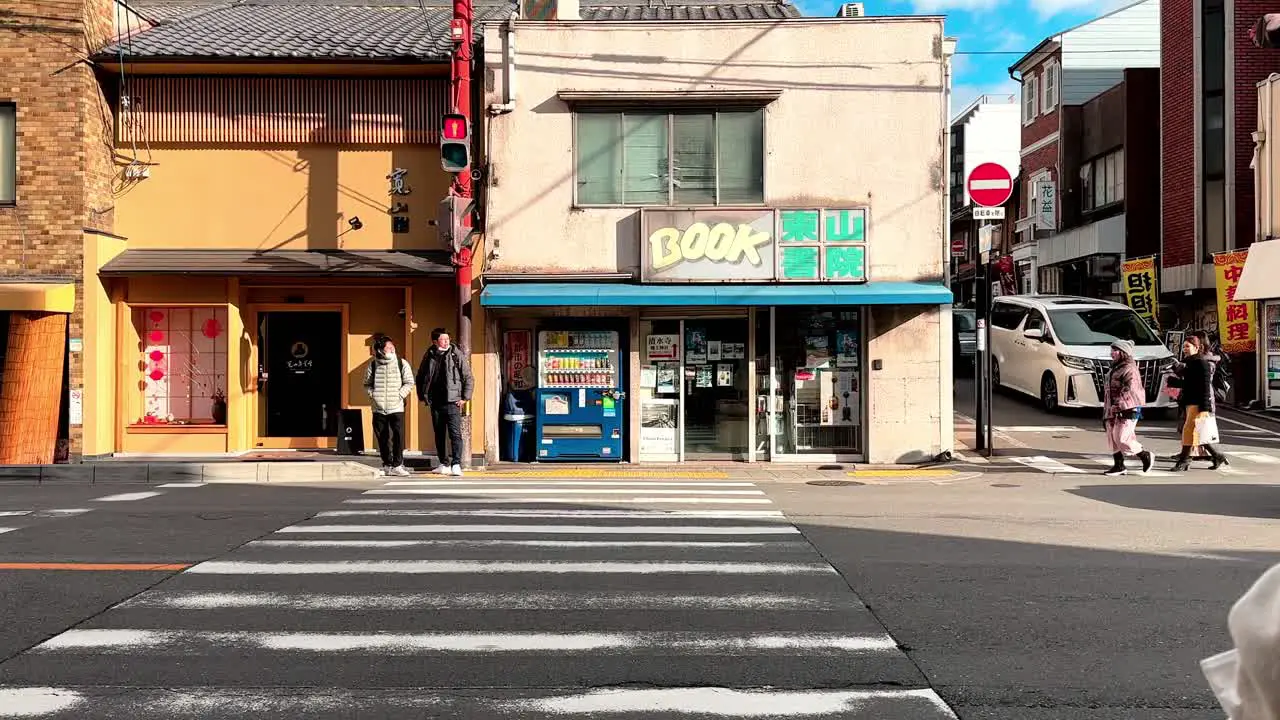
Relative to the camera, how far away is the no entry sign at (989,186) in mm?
17469

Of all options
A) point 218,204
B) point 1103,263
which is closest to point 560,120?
point 218,204

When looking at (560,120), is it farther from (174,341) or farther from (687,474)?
(174,341)

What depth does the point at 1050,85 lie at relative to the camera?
131ft

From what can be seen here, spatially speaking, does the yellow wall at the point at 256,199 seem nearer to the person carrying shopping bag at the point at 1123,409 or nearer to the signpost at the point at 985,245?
the signpost at the point at 985,245

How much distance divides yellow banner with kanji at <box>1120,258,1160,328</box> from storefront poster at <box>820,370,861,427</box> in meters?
13.1

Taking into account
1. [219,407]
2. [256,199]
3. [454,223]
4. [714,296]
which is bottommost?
[219,407]

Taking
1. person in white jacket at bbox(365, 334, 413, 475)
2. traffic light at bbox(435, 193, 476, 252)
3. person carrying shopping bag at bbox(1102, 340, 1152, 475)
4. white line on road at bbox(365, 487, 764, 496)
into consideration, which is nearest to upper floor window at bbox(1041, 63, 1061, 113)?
person carrying shopping bag at bbox(1102, 340, 1152, 475)

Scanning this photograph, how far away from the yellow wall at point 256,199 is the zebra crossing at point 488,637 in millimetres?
8868

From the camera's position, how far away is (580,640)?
611cm

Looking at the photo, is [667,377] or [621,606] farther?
[667,377]

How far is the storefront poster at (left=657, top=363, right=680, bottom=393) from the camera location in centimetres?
1720

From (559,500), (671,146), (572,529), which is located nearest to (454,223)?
(671,146)

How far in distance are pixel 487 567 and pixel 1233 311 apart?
20947mm

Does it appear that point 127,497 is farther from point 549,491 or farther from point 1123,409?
point 1123,409
